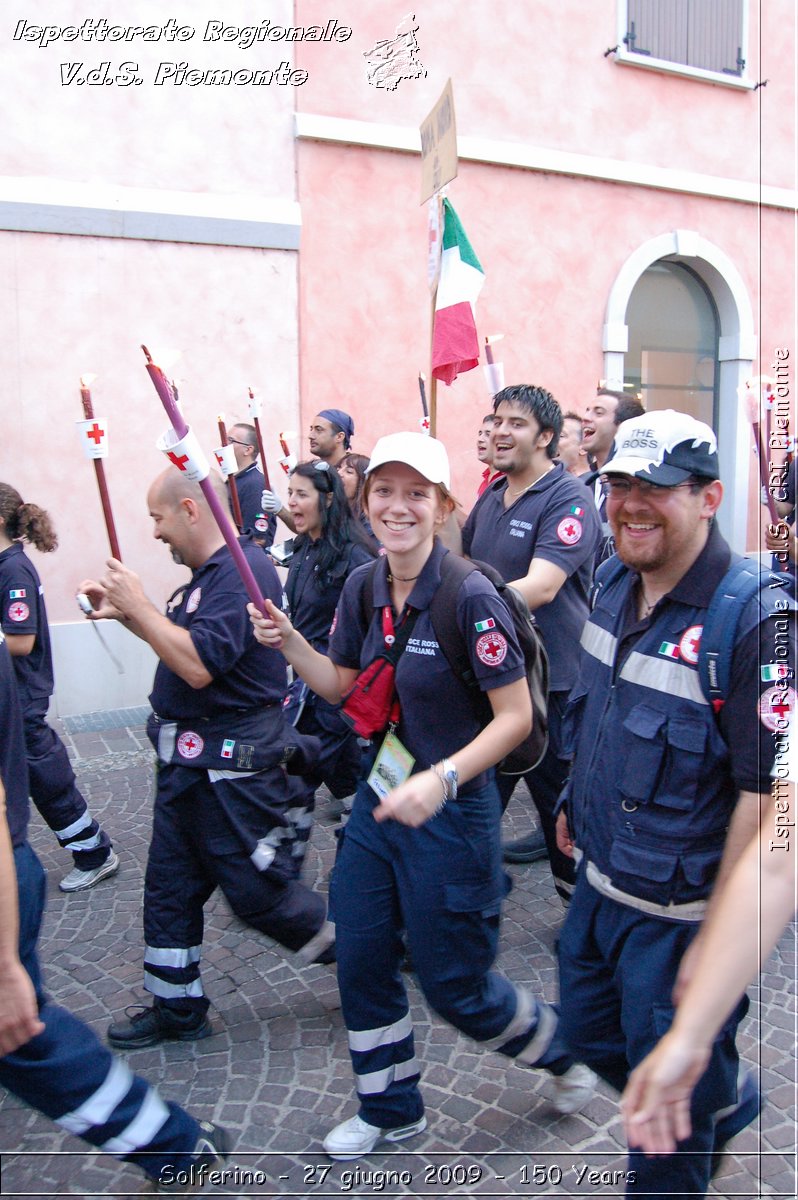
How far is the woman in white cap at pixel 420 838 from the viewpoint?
246 centimetres

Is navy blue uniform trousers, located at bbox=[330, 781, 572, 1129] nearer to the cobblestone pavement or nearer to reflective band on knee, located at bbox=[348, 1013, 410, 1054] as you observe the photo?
reflective band on knee, located at bbox=[348, 1013, 410, 1054]

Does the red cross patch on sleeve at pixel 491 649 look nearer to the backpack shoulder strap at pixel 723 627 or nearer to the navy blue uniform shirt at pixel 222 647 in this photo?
the backpack shoulder strap at pixel 723 627

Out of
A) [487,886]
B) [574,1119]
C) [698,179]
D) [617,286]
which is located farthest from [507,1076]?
[698,179]

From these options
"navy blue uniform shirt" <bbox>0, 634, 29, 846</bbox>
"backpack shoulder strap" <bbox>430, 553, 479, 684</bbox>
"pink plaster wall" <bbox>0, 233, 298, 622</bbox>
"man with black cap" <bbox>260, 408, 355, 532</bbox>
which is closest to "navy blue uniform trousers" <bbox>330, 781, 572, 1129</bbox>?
"backpack shoulder strap" <bbox>430, 553, 479, 684</bbox>

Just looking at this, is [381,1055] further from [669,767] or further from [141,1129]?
[669,767]

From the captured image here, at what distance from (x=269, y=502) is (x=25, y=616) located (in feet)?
9.59

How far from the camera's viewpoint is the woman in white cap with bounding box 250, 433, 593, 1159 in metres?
2.46

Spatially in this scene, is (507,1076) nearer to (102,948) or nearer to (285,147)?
(102,948)

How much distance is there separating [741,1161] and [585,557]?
6.95ft

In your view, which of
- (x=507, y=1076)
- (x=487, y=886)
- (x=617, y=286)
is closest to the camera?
(x=487, y=886)

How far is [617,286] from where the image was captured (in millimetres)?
10031

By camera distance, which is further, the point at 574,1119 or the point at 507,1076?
the point at 507,1076

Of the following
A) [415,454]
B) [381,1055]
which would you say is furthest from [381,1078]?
[415,454]

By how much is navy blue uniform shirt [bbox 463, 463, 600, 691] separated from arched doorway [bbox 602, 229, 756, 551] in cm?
710
